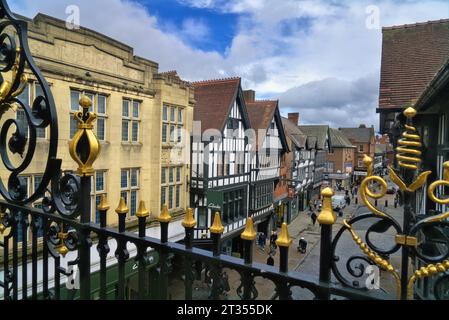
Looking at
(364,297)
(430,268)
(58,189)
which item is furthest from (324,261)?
(58,189)

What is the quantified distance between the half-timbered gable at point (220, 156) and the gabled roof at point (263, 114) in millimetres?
2999

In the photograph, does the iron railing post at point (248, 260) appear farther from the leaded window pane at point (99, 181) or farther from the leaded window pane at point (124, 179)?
the leaded window pane at point (124, 179)

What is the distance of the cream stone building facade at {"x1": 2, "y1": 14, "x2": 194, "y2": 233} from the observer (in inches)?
407

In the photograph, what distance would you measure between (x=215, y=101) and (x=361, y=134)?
59310 mm

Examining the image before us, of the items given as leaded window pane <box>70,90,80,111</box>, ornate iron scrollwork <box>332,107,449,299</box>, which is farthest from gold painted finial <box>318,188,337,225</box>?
leaded window pane <box>70,90,80,111</box>

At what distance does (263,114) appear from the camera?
81.0 ft

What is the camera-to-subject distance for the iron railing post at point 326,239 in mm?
1600

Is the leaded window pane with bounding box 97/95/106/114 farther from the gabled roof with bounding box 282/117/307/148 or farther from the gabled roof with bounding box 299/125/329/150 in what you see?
the gabled roof with bounding box 299/125/329/150

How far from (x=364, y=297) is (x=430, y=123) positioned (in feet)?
26.6

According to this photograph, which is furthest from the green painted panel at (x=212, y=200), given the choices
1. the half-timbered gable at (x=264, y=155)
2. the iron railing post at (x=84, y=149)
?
the iron railing post at (x=84, y=149)

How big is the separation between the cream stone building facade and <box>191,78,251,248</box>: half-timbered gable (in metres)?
1.13

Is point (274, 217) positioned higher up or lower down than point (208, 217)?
lower down

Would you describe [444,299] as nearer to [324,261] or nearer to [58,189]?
[324,261]
